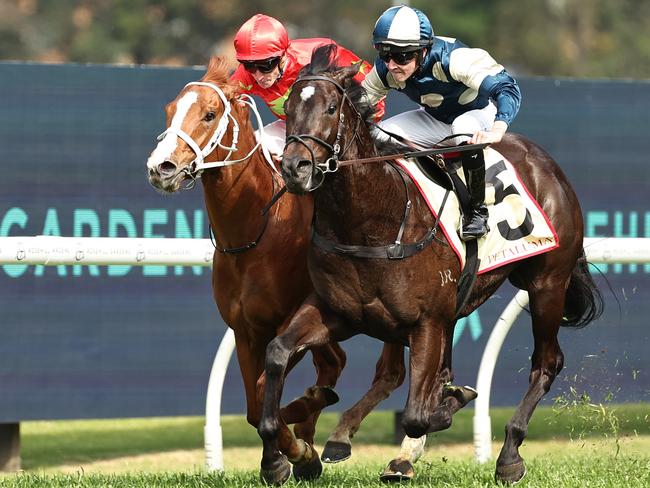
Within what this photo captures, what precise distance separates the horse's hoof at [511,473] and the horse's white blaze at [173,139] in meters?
1.95

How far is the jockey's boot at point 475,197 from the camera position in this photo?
5484 mm

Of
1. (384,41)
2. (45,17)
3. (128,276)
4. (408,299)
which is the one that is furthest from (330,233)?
(45,17)

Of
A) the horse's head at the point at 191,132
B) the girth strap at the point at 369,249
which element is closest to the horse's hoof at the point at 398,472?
the girth strap at the point at 369,249

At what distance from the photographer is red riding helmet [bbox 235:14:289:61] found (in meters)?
5.48

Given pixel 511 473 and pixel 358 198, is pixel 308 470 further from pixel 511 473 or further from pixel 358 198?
pixel 358 198

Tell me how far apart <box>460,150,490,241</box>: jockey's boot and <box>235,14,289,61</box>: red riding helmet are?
0.91m

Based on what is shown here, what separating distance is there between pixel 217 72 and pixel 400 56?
0.79 metres

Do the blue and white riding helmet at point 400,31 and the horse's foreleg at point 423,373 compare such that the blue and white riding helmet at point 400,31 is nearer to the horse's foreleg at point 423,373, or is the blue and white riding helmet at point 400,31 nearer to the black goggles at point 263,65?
the black goggles at point 263,65

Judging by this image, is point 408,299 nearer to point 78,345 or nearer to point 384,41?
point 384,41

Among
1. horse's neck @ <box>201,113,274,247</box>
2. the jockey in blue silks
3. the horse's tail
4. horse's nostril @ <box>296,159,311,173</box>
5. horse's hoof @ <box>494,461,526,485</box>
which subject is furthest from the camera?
the horse's tail

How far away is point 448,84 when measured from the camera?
554 cm

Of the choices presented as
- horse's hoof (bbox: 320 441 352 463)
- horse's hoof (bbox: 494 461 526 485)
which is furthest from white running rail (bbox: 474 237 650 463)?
horse's hoof (bbox: 320 441 352 463)

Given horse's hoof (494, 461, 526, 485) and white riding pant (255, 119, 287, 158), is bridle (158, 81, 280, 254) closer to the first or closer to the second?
white riding pant (255, 119, 287, 158)

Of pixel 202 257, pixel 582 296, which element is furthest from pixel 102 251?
pixel 582 296
